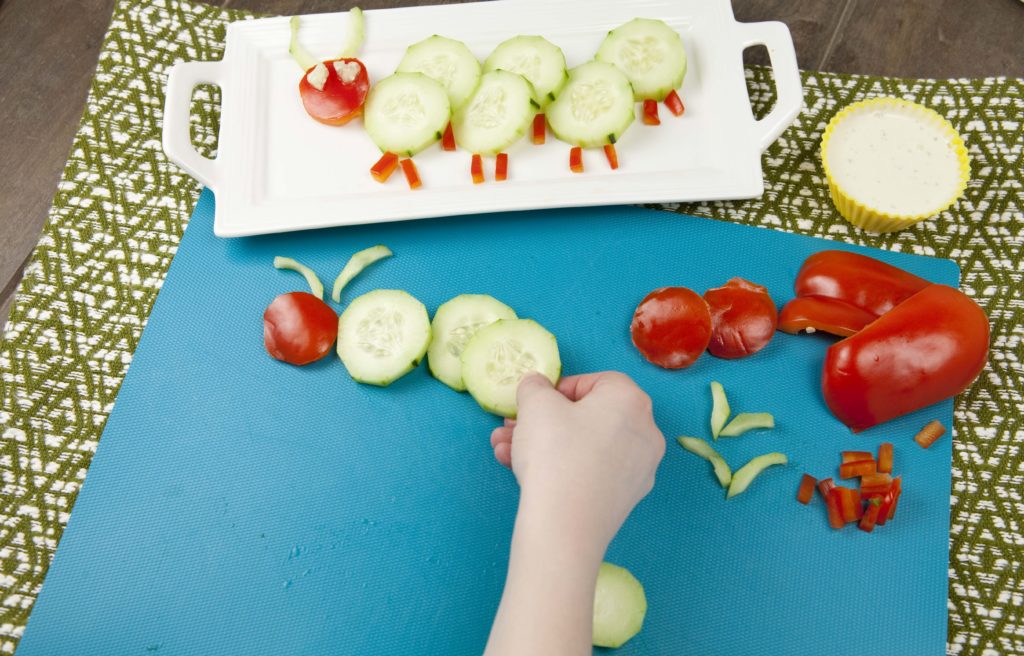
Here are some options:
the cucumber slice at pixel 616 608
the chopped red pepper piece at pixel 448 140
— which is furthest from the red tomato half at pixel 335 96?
the cucumber slice at pixel 616 608

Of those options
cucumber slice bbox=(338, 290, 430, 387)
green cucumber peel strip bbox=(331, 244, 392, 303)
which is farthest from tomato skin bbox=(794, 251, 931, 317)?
green cucumber peel strip bbox=(331, 244, 392, 303)

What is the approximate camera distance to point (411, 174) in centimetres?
168

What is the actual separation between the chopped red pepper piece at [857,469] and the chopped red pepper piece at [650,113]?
0.87 m

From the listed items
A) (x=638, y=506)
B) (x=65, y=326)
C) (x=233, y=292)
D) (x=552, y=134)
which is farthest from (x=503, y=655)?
(x=65, y=326)

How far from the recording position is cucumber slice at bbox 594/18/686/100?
1.71 m

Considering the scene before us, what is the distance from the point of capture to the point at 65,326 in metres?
1.67

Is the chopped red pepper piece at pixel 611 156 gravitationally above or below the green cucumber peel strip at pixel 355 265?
above

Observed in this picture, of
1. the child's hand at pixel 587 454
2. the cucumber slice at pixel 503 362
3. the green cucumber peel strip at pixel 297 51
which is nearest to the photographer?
the child's hand at pixel 587 454

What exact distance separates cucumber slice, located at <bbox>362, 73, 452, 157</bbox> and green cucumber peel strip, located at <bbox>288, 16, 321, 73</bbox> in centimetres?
23

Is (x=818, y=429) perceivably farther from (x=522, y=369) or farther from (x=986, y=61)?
(x=986, y=61)

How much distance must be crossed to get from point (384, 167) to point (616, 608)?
105cm

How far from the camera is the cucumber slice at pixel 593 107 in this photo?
65.4 inches

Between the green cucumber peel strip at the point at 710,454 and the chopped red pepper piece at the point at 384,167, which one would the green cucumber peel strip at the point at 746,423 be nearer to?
the green cucumber peel strip at the point at 710,454

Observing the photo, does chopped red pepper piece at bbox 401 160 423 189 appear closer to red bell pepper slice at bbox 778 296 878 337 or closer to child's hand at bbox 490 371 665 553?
child's hand at bbox 490 371 665 553
